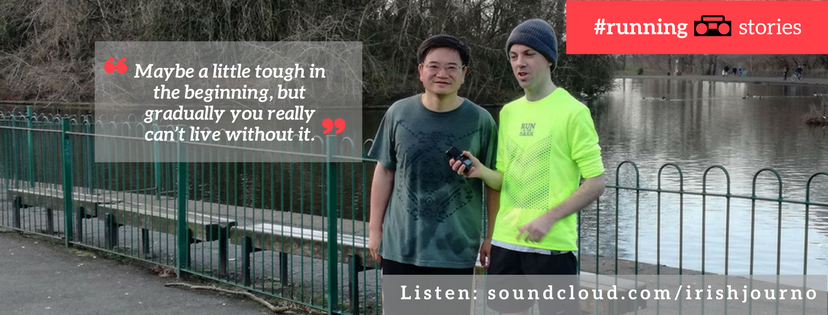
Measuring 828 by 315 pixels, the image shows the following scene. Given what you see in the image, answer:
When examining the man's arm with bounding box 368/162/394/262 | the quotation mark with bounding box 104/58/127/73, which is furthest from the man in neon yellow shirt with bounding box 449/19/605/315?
the quotation mark with bounding box 104/58/127/73

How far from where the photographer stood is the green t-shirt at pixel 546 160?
3506 millimetres

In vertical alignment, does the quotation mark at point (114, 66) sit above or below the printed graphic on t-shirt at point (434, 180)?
above

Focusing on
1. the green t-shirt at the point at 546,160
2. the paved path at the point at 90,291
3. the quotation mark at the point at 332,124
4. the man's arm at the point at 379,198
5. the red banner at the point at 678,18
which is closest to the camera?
the green t-shirt at the point at 546,160

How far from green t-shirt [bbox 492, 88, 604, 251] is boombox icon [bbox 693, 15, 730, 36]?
99.4ft

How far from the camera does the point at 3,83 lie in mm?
36594

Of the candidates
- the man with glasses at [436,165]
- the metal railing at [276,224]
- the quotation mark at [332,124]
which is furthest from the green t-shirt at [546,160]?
the quotation mark at [332,124]

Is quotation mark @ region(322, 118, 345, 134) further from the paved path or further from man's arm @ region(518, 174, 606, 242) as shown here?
man's arm @ region(518, 174, 606, 242)

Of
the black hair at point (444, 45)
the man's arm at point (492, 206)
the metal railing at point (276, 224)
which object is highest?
the black hair at point (444, 45)

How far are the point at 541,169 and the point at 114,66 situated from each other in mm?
30838

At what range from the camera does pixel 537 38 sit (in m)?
3.56

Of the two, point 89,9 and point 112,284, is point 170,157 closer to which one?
point 112,284

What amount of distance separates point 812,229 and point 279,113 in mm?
22928

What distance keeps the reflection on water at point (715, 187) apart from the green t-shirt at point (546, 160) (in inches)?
50.1

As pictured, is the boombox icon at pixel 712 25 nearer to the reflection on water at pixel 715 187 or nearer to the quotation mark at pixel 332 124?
the reflection on water at pixel 715 187
